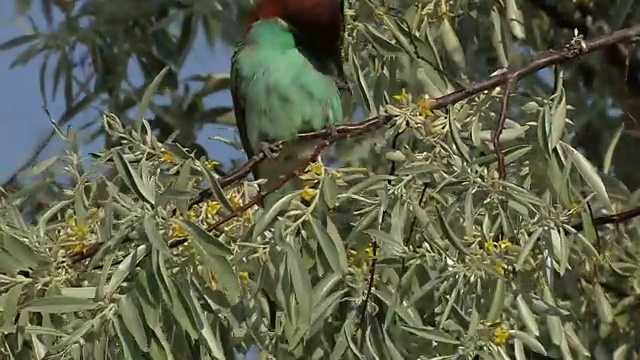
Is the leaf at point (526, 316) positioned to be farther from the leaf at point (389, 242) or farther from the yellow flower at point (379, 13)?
the yellow flower at point (379, 13)

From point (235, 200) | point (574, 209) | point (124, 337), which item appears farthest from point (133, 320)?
point (574, 209)

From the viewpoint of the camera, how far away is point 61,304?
1.34 meters

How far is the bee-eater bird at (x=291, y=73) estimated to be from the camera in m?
2.07

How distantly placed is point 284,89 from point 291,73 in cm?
3

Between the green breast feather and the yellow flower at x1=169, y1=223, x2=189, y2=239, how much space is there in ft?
2.38

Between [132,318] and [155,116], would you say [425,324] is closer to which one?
[132,318]

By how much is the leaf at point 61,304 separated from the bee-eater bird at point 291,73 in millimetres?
712

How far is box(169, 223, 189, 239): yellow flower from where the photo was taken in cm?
133

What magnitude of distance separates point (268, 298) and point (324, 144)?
0.19 meters

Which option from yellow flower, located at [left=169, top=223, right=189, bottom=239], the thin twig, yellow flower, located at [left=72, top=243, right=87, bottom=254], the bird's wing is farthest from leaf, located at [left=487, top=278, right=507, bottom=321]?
the bird's wing

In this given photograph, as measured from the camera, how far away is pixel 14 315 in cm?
137

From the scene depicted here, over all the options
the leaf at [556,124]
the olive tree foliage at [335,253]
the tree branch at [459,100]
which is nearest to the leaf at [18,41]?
the olive tree foliage at [335,253]

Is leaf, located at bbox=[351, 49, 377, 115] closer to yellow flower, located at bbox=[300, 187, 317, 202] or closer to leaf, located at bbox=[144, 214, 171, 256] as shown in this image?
yellow flower, located at bbox=[300, 187, 317, 202]

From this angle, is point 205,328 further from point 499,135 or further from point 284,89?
point 284,89
